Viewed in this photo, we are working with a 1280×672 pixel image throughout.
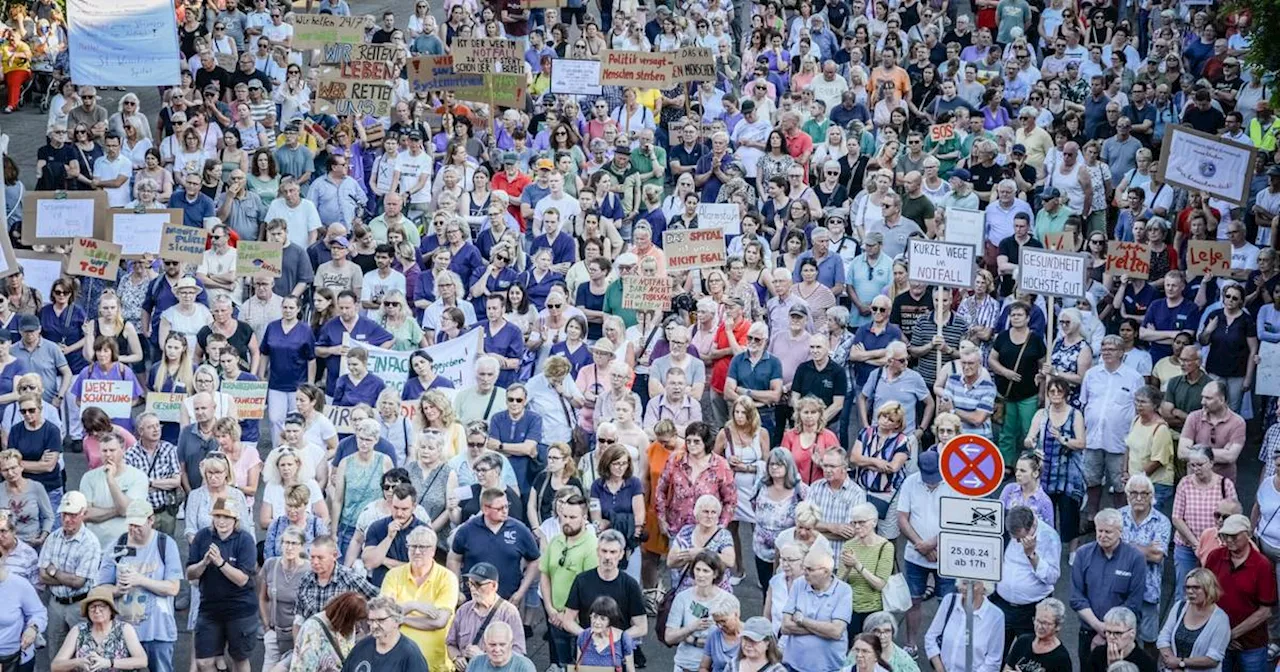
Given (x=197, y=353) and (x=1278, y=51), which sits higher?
(x=1278, y=51)

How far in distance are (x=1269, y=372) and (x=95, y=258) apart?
33.1ft

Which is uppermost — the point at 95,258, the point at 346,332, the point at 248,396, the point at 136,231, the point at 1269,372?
the point at 136,231

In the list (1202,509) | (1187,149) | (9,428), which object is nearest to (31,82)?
(9,428)

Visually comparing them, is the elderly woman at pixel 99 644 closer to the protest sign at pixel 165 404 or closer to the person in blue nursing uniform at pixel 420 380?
the protest sign at pixel 165 404

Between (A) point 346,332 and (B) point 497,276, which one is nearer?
(A) point 346,332

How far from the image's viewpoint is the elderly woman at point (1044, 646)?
497 inches

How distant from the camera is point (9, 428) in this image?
1620cm

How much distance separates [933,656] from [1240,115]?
11.3 meters

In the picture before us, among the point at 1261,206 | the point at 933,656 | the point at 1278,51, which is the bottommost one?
the point at 933,656

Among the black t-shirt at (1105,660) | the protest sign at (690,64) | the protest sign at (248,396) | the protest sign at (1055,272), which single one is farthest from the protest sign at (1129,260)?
the protest sign at (248,396)

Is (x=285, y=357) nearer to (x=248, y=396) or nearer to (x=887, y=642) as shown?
(x=248, y=396)

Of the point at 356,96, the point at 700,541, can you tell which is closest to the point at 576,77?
the point at 356,96

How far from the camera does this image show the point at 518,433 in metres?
15.4

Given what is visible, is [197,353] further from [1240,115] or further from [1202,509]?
[1240,115]
